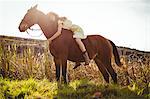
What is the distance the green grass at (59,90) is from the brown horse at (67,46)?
0.25ft

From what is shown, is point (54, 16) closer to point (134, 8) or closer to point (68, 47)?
point (68, 47)

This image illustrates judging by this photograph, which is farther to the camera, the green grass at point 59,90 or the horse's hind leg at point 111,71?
the horse's hind leg at point 111,71

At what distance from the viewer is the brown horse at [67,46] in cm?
354

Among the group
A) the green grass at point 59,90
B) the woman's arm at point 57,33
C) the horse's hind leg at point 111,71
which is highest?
the woman's arm at point 57,33

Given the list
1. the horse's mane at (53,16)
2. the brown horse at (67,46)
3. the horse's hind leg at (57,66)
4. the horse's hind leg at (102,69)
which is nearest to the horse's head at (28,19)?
the brown horse at (67,46)

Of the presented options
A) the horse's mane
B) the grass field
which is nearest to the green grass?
the grass field

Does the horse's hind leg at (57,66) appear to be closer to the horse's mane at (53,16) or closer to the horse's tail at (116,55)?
the horse's mane at (53,16)

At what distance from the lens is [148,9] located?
11.5 feet

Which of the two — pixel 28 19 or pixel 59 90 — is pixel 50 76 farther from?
pixel 28 19

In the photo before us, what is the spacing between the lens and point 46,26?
3.57 m

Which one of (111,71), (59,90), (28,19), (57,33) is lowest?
(59,90)

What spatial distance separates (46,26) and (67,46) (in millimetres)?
224

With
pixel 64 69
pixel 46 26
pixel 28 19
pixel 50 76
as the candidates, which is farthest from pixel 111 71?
pixel 28 19

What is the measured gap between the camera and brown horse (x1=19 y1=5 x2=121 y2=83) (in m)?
3.54
